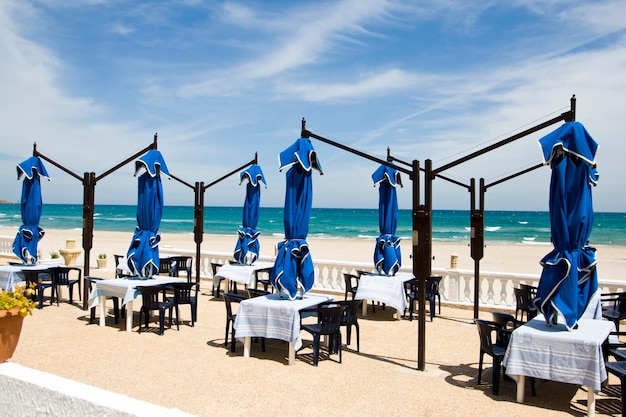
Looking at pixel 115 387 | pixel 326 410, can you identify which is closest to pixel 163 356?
pixel 115 387

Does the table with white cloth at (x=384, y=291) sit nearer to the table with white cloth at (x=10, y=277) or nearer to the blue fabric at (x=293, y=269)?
the blue fabric at (x=293, y=269)

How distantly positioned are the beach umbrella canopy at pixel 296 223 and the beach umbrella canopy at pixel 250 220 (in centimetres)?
435

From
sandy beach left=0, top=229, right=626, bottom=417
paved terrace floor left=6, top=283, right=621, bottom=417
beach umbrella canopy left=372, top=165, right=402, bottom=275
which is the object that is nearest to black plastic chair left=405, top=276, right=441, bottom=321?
beach umbrella canopy left=372, top=165, right=402, bottom=275

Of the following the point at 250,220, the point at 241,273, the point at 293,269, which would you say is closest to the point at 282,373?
the point at 293,269

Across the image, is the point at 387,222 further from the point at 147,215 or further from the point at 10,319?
Result: the point at 10,319

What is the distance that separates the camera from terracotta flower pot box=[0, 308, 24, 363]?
413 cm

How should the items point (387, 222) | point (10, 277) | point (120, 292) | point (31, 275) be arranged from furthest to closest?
point (387, 222), point (10, 277), point (31, 275), point (120, 292)

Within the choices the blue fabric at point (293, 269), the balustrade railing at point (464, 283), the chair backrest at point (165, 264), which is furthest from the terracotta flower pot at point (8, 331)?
the chair backrest at point (165, 264)

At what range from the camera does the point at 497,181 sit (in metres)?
9.88

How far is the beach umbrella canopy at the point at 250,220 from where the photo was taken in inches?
475

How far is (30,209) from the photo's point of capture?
36.5 feet

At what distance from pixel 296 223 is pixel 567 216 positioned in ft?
12.2

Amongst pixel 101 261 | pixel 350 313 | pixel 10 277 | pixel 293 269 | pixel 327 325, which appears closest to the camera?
pixel 327 325

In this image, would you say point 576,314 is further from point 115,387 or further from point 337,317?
point 115,387
